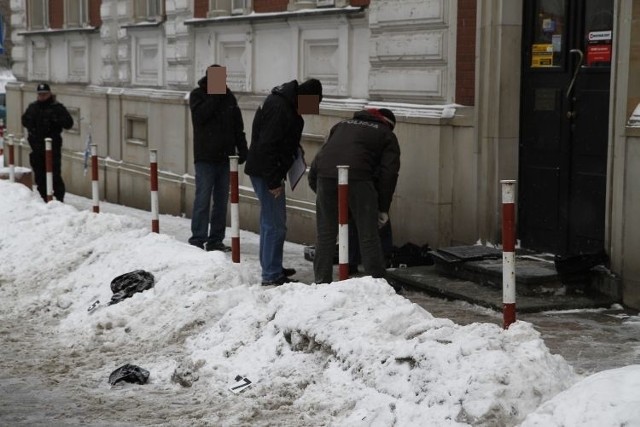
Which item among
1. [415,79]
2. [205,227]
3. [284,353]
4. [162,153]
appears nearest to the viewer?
[284,353]

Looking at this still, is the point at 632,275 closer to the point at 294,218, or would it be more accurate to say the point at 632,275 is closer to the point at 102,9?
the point at 294,218

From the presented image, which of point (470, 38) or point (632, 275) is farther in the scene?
point (470, 38)

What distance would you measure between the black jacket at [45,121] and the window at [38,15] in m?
6.50

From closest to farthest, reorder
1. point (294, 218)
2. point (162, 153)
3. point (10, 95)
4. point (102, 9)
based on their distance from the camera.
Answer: point (294, 218), point (162, 153), point (102, 9), point (10, 95)

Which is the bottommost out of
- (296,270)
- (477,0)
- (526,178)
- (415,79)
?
(296,270)

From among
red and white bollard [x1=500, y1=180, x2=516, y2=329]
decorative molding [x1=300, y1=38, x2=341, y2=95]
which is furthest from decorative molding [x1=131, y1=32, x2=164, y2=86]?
red and white bollard [x1=500, y1=180, x2=516, y2=329]

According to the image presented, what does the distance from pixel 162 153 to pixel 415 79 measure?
21.9 ft

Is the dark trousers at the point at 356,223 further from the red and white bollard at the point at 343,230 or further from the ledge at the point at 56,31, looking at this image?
the ledge at the point at 56,31

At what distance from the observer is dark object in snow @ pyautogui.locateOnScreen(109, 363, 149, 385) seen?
7.63 meters

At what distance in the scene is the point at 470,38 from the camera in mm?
10953

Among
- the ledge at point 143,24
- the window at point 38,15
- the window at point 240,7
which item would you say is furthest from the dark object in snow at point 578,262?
the window at point 38,15

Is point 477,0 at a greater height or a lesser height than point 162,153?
greater

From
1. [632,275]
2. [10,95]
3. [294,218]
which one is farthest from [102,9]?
[632,275]

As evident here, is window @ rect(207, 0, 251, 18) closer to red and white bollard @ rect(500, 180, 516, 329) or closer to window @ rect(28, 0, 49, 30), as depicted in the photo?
window @ rect(28, 0, 49, 30)
